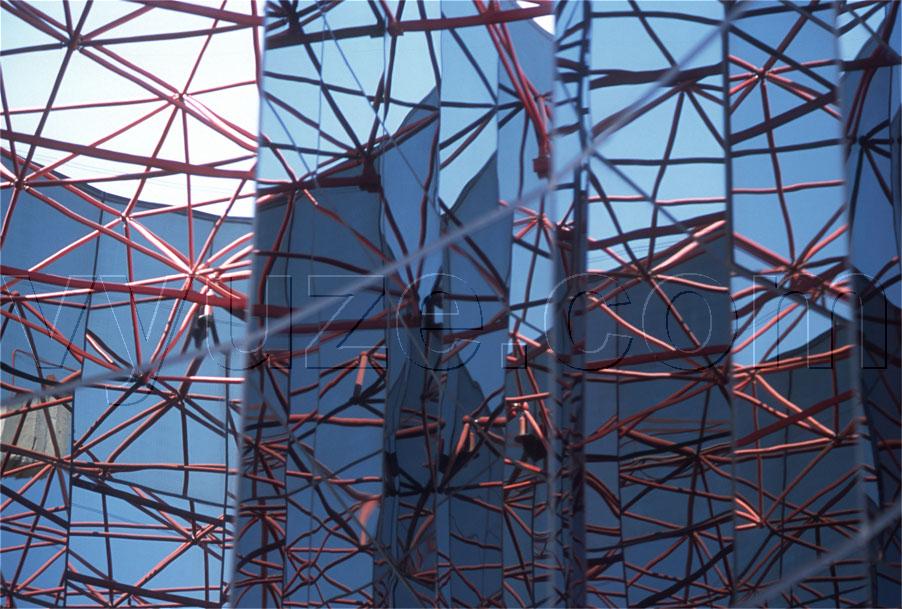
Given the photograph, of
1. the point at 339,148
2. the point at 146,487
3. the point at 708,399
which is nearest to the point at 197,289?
the point at 146,487

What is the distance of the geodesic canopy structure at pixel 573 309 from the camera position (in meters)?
5.98

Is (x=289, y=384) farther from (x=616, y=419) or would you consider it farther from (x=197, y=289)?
(x=197, y=289)

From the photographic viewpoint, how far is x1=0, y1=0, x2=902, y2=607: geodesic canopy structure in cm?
598

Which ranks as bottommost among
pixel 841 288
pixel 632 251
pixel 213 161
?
pixel 841 288

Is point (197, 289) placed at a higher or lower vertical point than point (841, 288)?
higher

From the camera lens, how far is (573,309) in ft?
21.0

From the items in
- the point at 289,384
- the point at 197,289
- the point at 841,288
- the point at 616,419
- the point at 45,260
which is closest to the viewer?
the point at 841,288

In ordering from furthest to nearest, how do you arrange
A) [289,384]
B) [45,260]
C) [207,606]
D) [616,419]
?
[45,260] → [207,606] → [289,384] → [616,419]

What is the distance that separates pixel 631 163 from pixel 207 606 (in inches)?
267

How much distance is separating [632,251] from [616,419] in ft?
3.98

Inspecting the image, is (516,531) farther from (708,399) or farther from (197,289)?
(197,289)

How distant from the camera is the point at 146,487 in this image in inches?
407

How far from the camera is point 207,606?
10188 millimetres

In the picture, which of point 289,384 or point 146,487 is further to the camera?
→ point 146,487
